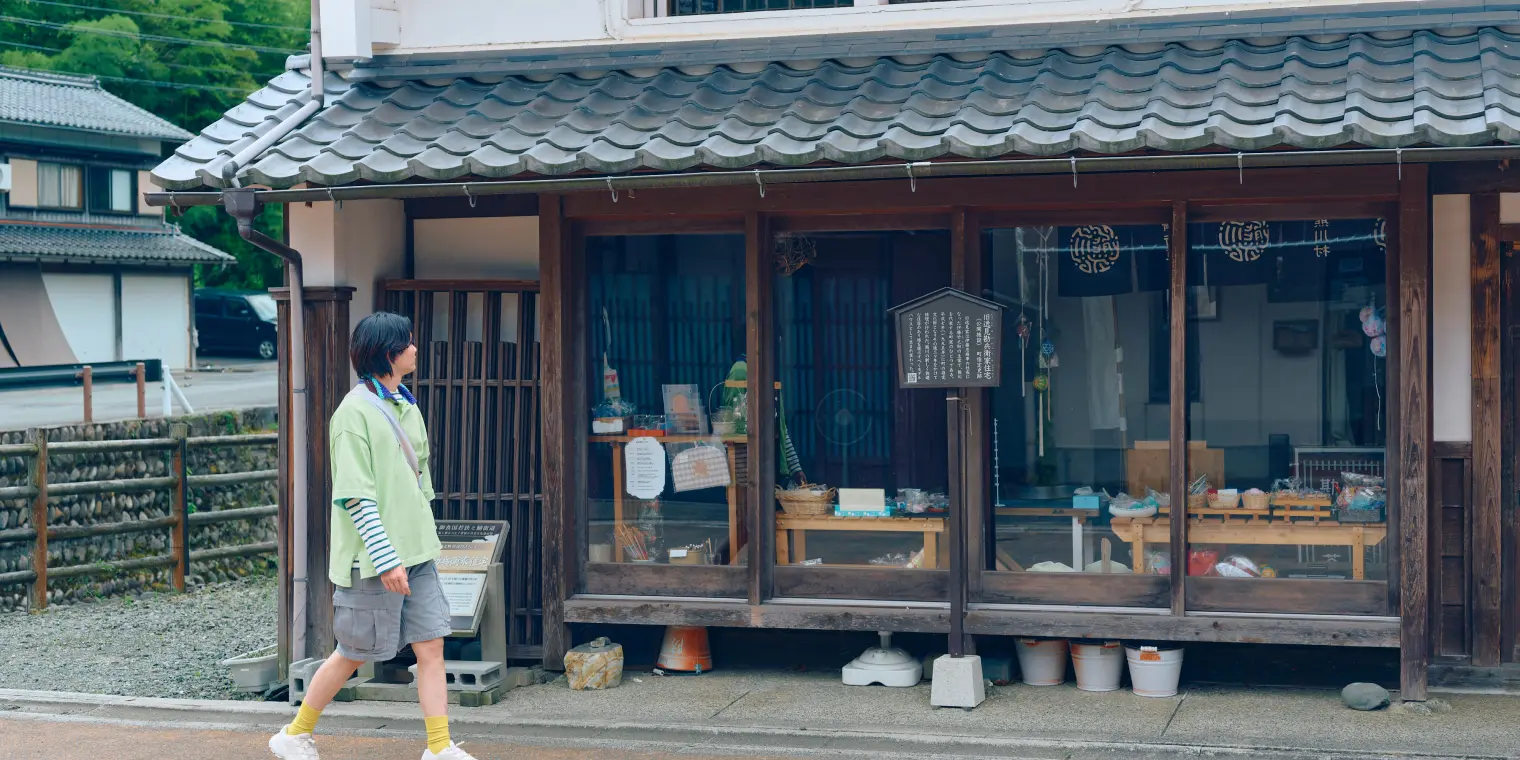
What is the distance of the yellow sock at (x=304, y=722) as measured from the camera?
6777 millimetres

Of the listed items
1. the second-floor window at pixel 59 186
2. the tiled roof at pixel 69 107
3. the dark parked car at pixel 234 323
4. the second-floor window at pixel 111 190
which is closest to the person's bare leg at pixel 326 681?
the tiled roof at pixel 69 107

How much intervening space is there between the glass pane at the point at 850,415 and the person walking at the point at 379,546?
260 cm

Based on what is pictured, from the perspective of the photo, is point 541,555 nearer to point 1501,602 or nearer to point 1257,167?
point 1257,167

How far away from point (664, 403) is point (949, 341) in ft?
6.40

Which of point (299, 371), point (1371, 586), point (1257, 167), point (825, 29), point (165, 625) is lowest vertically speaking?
point (165, 625)

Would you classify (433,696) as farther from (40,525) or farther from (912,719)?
(40,525)

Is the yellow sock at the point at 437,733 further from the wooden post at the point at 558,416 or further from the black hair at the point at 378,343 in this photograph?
the wooden post at the point at 558,416

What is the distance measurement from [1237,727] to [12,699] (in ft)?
22.9

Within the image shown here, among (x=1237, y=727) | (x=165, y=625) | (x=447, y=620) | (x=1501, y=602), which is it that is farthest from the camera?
(x=165, y=625)

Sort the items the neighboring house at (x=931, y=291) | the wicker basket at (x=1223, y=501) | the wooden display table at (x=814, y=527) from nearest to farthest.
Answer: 1. the neighboring house at (x=931, y=291)
2. the wicker basket at (x=1223, y=501)
3. the wooden display table at (x=814, y=527)

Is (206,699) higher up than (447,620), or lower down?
lower down

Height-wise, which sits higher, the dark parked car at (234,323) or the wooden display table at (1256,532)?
the dark parked car at (234,323)

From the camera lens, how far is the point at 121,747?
770 cm

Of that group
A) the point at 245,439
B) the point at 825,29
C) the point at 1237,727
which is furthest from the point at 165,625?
the point at 1237,727
